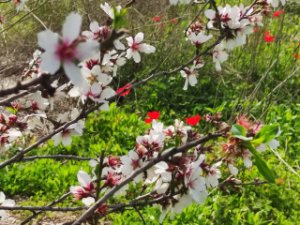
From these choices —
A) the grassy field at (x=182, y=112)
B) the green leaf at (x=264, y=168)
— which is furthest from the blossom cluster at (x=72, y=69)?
the grassy field at (x=182, y=112)

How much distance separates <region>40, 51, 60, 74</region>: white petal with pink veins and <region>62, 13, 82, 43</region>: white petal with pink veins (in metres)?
0.03

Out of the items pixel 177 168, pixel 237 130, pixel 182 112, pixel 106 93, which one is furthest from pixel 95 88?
pixel 182 112

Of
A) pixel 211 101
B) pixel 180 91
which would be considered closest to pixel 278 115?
pixel 211 101

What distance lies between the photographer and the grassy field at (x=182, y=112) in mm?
2879

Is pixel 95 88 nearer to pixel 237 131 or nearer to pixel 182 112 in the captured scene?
pixel 237 131

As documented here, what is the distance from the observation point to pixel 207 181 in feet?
4.09

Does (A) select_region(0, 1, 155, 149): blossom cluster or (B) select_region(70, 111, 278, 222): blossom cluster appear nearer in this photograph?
(A) select_region(0, 1, 155, 149): blossom cluster

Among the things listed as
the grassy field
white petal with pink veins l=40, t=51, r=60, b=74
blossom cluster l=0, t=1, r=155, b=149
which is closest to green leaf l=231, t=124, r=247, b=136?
blossom cluster l=0, t=1, r=155, b=149

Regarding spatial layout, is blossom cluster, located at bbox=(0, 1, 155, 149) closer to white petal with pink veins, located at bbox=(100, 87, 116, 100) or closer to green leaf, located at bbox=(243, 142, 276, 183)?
white petal with pink veins, located at bbox=(100, 87, 116, 100)

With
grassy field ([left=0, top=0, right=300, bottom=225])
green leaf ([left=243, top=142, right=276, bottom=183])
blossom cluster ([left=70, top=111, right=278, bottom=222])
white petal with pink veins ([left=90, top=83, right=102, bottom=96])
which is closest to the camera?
green leaf ([left=243, top=142, right=276, bottom=183])

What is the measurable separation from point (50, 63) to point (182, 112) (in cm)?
350

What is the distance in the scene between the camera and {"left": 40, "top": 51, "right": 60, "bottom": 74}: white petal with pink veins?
2.31 ft

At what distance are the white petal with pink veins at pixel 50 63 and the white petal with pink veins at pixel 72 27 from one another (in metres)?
0.03

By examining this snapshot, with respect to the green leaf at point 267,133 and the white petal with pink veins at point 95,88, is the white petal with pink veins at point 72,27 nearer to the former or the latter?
the green leaf at point 267,133
